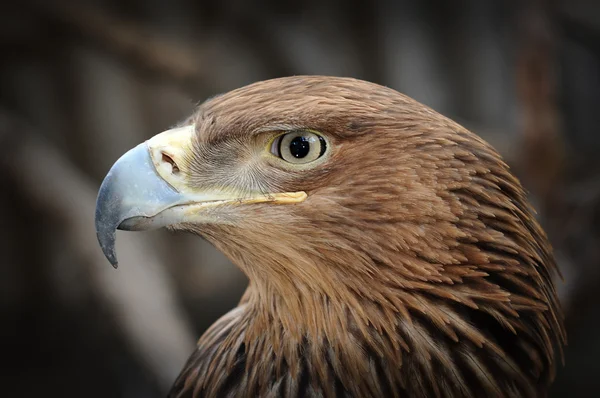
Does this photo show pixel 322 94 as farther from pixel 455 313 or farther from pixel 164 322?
pixel 164 322

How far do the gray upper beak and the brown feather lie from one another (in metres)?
0.09

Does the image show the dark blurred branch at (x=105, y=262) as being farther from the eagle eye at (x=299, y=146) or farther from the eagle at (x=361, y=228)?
the eagle eye at (x=299, y=146)

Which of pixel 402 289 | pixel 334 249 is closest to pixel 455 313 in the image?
pixel 402 289

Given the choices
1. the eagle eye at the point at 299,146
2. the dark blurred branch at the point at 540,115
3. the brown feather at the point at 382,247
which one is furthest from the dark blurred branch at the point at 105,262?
the dark blurred branch at the point at 540,115

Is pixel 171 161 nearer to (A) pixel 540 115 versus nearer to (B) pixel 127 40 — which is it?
(A) pixel 540 115

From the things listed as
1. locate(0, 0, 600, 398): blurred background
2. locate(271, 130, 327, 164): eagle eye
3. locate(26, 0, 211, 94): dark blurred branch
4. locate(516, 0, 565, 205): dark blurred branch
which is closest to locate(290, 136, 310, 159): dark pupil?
locate(271, 130, 327, 164): eagle eye

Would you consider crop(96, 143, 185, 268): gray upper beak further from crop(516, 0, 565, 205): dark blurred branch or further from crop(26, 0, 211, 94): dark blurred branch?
crop(26, 0, 211, 94): dark blurred branch

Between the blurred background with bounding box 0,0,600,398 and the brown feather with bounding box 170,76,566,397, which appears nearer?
the brown feather with bounding box 170,76,566,397

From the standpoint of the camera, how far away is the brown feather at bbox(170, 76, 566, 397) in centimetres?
150

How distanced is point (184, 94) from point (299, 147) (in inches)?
122

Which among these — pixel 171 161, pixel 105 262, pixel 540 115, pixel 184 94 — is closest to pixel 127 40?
pixel 184 94

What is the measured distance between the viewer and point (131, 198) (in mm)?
1529

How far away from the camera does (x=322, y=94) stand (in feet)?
5.06

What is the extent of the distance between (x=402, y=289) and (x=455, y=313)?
14cm
